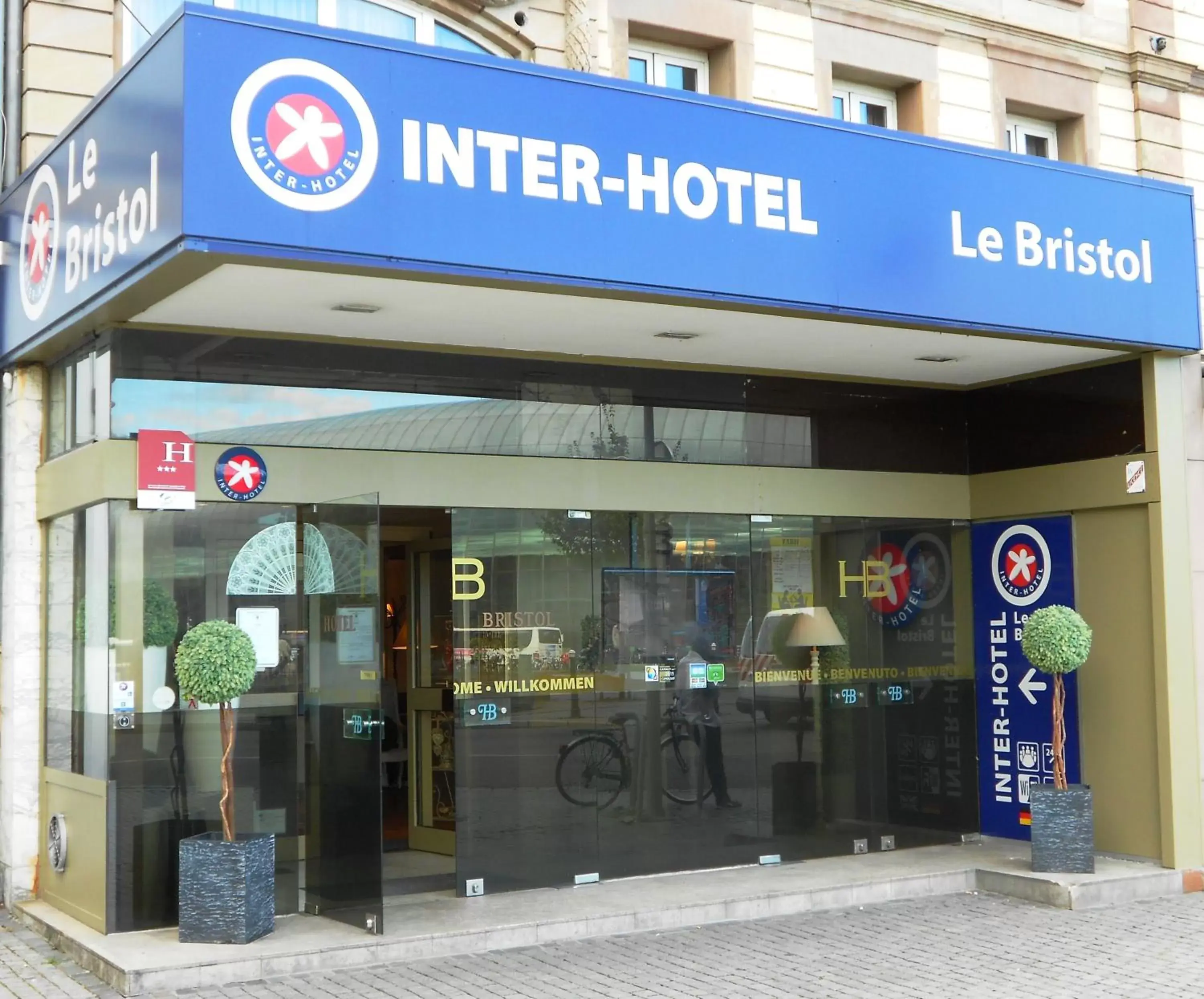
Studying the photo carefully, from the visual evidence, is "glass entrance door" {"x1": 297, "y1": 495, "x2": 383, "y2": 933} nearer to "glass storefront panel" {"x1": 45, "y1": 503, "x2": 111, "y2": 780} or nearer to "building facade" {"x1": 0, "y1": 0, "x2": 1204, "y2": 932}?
"building facade" {"x1": 0, "y1": 0, "x2": 1204, "y2": 932}

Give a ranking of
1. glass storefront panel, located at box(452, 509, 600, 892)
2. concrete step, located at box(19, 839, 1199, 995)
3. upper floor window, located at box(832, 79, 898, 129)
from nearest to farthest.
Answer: concrete step, located at box(19, 839, 1199, 995) < glass storefront panel, located at box(452, 509, 600, 892) < upper floor window, located at box(832, 79, 898, 129)

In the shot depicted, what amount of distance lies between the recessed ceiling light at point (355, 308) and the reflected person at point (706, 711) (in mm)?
3502

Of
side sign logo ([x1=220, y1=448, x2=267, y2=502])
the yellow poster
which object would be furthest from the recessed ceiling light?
the yellow poster

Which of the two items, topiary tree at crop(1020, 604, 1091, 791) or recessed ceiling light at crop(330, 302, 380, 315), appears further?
topiary tree at crop(1020, 604, 1091, 791)

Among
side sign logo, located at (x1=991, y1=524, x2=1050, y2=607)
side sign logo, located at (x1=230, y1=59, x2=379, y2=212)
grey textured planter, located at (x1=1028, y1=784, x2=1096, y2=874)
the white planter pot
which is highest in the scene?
side sign logo, located at (x1=230, y1=59, x2=379, y2=212)

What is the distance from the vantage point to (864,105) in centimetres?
1254

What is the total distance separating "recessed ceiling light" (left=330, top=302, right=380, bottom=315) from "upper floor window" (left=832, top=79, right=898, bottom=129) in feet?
18.3

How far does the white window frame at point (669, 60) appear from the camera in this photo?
11.6 meters

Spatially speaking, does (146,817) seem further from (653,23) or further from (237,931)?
(653,23)

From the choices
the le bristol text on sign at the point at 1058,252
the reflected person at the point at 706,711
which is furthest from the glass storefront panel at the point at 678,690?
the le bristol text on sign at the point at 1058,252

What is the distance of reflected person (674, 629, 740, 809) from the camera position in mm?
10312

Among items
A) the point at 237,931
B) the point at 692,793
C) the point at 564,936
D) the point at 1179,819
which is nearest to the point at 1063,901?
the point at 1179,819

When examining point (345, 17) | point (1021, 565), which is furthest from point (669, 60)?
point (1021, 565)

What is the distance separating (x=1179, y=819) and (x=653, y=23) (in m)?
7.06
